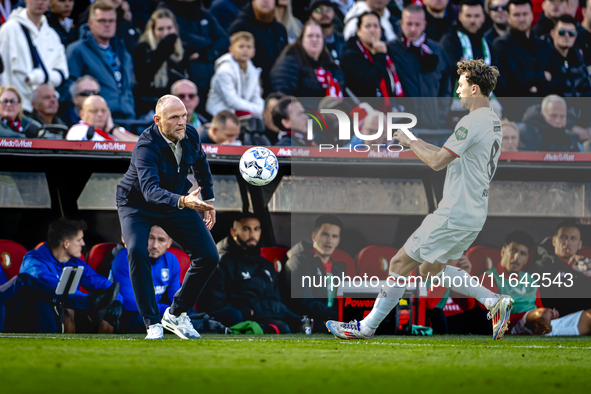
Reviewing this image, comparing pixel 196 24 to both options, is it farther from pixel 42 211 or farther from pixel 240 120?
pixel 42 211

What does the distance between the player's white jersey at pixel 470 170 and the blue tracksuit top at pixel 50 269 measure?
12.2ft

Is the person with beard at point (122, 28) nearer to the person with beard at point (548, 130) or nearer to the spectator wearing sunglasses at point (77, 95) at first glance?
the spectator wearing sunglasses at point (77, 95)

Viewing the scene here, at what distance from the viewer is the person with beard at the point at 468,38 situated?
8.06 meters

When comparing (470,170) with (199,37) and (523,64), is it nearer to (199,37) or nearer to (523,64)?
(523,64)

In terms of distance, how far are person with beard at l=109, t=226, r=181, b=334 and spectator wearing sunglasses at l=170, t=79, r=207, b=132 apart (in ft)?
4.46

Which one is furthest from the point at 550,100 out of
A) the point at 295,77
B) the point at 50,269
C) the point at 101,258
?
the point at 50,269

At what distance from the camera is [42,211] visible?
6.77 m

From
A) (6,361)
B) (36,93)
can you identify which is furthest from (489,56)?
(6,361)

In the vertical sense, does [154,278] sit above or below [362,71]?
below

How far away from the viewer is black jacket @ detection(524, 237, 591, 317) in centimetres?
711

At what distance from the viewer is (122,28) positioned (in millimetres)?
7574

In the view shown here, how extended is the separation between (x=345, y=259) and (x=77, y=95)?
11.2 feet

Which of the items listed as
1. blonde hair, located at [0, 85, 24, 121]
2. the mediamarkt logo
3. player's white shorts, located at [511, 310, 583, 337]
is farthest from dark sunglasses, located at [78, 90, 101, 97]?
Result: player's white shorts, located at [511, 310, 583, 337]

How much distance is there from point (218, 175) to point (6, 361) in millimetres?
4224
